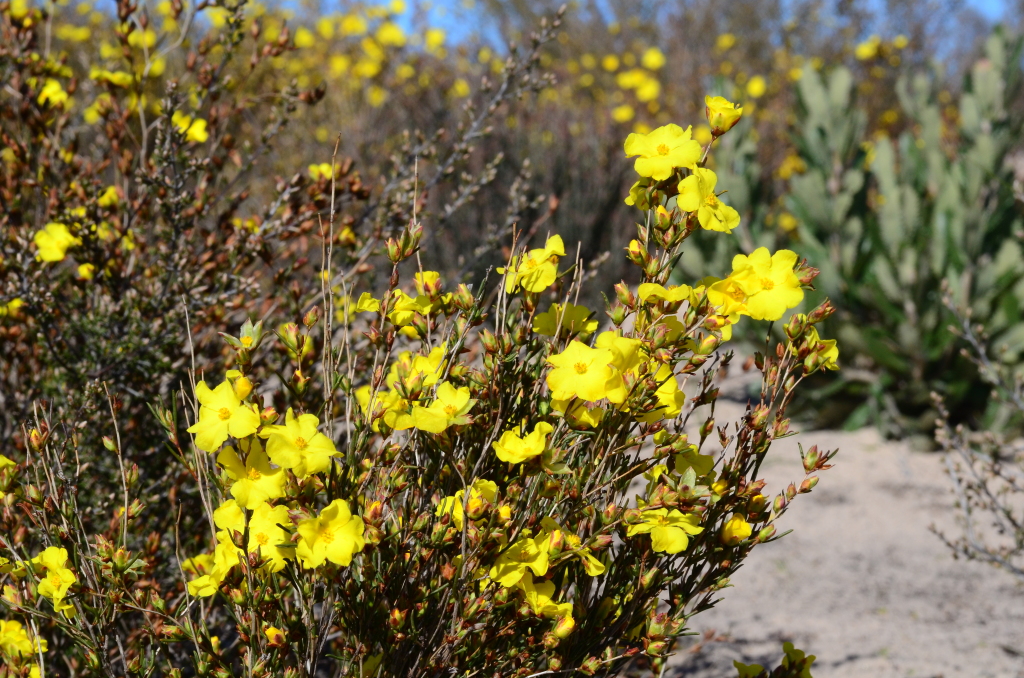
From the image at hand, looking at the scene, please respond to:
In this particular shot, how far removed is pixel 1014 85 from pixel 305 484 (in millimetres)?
4514

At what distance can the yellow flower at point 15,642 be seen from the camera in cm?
143

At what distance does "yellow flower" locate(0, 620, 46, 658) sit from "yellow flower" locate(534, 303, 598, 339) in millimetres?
1049

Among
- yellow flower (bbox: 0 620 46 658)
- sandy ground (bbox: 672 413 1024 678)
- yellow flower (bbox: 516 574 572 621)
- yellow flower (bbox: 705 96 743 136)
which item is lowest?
sandy ground (bbox: 672 413 1024 678)

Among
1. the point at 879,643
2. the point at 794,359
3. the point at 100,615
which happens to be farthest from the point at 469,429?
the point at 879,643

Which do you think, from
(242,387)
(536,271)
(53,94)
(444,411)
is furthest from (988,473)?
(53,94)

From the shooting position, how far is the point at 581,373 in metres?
1.12

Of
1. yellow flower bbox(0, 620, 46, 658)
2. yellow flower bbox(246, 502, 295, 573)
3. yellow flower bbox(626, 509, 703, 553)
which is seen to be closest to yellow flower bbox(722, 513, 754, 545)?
yellow flower bbox(626, 509, 703, 553)

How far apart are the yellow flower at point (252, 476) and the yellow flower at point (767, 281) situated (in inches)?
28.1

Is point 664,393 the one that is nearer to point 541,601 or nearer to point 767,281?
point 767,281

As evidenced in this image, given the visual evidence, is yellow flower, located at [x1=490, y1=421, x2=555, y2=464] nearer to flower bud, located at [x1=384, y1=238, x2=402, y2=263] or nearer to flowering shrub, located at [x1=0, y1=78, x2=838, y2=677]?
flowering shrub, located at [x1=0, y1=78, x2=838, y2=677]

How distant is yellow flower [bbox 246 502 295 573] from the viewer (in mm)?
1122

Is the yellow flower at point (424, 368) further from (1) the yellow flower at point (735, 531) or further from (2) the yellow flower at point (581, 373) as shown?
A: (1) the yellow flower at point (735, 531)

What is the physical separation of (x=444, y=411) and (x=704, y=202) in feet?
1.61

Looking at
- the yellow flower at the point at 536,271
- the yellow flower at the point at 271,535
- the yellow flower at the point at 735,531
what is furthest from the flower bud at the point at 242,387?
the yellow flower at the point at 735,531
